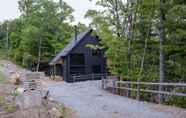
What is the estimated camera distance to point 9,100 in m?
11.6

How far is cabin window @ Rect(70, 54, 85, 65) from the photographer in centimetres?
3662

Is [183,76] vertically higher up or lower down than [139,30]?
lower down

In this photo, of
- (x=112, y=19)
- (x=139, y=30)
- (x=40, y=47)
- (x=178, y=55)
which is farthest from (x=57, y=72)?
(x=178, y=55)

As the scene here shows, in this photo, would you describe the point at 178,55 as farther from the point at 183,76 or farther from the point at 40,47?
the point at 40,47

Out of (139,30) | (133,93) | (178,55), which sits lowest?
(133,93)

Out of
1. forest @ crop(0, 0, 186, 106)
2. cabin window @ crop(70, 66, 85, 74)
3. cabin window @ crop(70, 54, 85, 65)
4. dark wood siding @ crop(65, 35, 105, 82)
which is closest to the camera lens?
forest @ crop(0, 0, 186, 106)

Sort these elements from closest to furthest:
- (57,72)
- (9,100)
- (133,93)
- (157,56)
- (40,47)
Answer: (9,100) → (157,56) → (133,93) → (57,72) → (40,47)

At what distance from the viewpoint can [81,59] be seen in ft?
122

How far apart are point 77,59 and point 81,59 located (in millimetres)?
503

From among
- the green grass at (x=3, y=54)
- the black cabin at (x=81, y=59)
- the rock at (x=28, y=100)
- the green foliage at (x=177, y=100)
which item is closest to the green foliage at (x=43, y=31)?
the green grass at (x=3, y=54)

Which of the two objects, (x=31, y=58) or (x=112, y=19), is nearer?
(x=112, y=19)

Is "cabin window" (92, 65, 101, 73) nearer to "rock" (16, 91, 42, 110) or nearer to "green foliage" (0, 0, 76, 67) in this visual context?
"green foliage" (0, 0, 76, 67)

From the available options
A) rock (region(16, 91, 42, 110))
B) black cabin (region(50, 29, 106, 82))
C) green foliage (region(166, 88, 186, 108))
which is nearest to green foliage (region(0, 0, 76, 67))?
black cabin (region(50, 29, 106, 82))

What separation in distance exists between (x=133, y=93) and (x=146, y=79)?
109 centimetres
